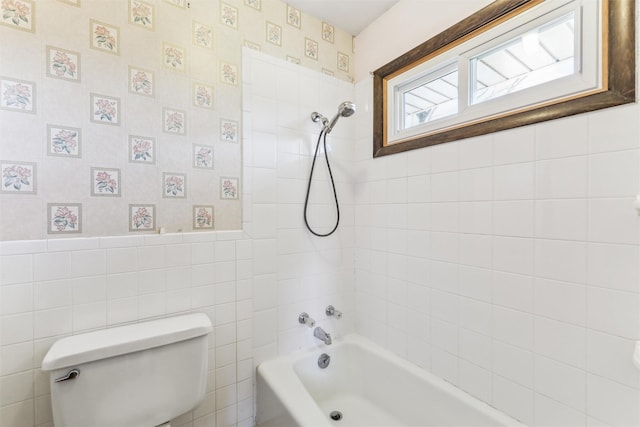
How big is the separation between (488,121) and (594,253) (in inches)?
24.9

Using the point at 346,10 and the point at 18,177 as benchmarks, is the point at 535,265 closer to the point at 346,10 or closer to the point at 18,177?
the point at 346,10

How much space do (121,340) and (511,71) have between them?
192cm

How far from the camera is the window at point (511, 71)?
938 millimetres

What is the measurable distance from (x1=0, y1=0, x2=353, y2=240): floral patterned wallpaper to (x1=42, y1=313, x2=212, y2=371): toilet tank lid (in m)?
0.40

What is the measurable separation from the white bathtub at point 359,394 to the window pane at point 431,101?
4.45ft

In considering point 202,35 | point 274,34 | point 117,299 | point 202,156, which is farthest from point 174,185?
point 274,34

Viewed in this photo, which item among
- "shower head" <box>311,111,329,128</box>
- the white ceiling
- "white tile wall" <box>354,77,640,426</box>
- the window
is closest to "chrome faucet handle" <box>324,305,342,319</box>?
"white tile wall" <box>354,77,640,426</box>

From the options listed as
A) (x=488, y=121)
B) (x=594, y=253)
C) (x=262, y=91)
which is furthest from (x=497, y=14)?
(x=262, y=91)

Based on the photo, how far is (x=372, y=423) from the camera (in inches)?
60.2

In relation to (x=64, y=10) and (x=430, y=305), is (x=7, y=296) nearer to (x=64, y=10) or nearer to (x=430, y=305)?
(x=64, y=10)

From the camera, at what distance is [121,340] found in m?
1.06

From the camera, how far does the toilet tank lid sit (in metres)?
0.97

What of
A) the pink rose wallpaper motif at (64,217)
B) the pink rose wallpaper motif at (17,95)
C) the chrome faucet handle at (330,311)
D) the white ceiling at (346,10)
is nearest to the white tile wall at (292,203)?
the chrome faucet handle at (330,311)

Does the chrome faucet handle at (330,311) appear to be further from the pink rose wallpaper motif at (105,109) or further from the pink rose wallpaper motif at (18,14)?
the pink rose wallpaper motif at (18,14)
